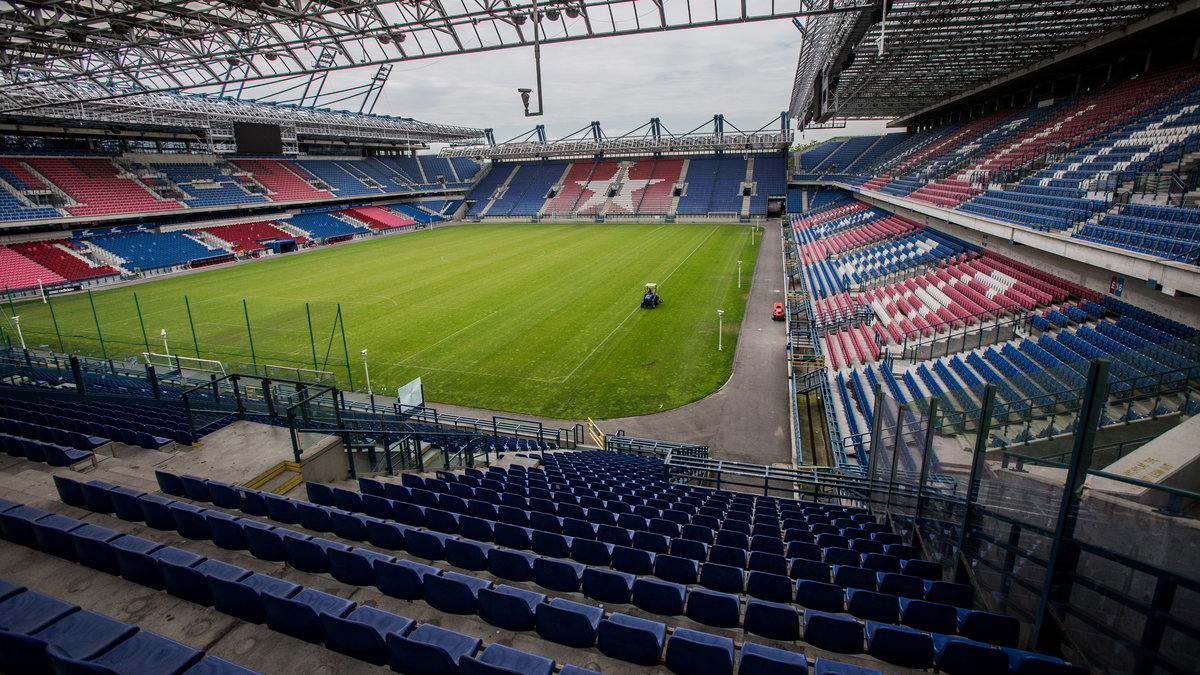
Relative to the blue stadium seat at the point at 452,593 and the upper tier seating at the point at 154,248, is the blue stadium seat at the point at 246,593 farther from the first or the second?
the upper tier seating at the point at 154,248

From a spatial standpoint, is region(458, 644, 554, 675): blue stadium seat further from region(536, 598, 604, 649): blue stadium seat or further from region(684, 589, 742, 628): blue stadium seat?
region(684, 589, 742, 628): blue stadium seat

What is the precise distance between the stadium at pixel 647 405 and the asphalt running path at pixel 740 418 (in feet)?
0.41

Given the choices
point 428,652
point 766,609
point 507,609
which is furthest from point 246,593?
point 766,609

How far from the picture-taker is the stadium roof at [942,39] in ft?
56.5

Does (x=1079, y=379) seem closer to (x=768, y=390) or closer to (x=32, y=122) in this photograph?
(x=768, y=390)

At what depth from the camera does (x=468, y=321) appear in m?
24.3

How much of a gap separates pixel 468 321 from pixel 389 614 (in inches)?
817

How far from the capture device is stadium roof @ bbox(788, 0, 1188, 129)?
678 inches

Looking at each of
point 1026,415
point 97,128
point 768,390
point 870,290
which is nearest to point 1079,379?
point 1026,415

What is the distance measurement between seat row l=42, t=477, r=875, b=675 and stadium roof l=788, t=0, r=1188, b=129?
11.0 metres

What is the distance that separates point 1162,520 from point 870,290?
844 inches

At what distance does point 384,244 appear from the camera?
49.7m

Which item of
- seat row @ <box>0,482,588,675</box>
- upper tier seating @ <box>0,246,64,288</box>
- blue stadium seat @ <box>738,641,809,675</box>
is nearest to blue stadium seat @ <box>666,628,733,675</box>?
blue stadium seat @ <box>738,641,809,675</box>

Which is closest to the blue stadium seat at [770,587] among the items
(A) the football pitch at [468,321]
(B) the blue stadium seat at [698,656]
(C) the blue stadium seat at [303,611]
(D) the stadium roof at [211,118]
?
(B) the blue stadium seat at [698,656]
